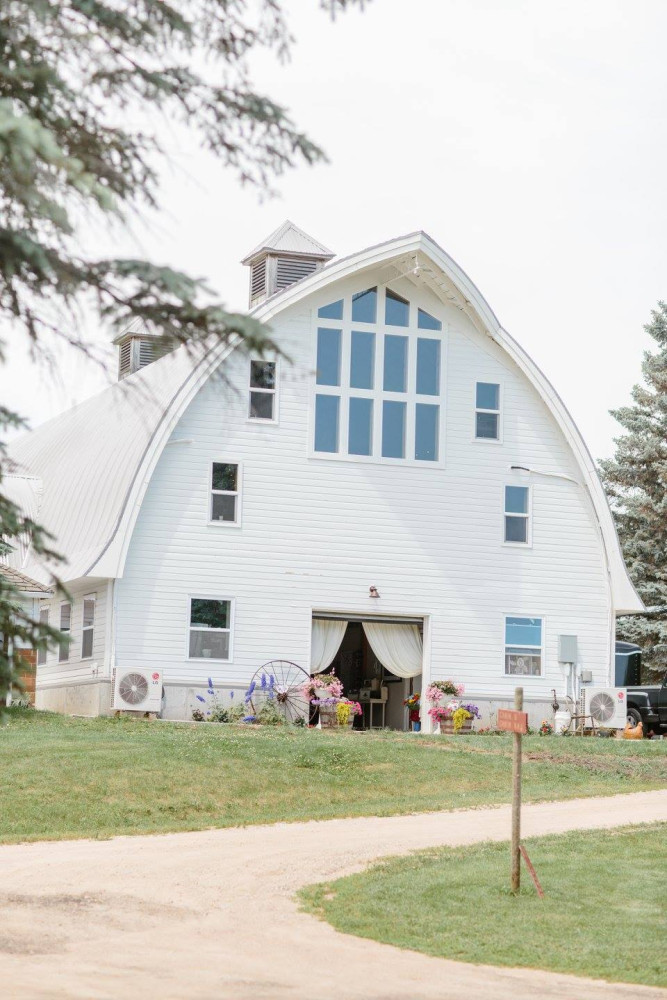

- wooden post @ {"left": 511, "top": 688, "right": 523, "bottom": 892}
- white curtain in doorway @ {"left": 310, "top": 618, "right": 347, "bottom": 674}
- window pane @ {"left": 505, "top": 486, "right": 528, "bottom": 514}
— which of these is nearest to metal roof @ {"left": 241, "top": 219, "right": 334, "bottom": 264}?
window pane @ {"left": 505, "top": 486, "right": 528, "bottom": 514}

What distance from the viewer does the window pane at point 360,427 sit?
2892 centimetres

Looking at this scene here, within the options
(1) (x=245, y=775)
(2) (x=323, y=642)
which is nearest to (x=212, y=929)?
(1) (x=245, y=775)

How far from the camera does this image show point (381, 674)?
32344 mm

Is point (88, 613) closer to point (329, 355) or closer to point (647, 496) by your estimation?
point (329, 355)

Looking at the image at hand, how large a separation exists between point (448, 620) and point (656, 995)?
19271 mm

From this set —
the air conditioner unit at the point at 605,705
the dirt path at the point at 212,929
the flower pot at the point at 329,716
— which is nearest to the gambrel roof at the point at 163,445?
the air conditioner unit at the point at 605,705

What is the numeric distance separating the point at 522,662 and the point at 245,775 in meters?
10.5

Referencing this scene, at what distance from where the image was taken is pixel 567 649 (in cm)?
2947

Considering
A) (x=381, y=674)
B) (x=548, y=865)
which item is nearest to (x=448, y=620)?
(x=381, y=674)

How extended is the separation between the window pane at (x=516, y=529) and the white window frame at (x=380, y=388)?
1.81 metres

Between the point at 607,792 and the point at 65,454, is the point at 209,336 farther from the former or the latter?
the point at 65,454

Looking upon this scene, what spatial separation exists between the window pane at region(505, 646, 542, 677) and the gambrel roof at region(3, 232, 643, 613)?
2.04 m

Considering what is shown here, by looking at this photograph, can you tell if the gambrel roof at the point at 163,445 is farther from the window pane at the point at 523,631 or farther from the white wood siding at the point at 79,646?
the window pane at the point at 523,631

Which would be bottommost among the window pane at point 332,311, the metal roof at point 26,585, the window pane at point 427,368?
the metal roof at point 26,585
